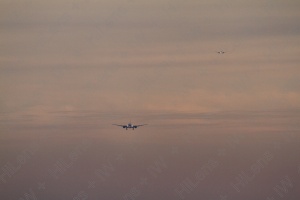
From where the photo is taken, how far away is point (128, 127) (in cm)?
5372

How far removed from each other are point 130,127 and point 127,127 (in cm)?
97

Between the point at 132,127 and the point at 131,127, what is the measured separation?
1.56 ft

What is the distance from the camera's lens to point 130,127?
5406cm

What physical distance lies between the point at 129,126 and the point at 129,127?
39.0 inches

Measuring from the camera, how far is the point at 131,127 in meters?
54.1

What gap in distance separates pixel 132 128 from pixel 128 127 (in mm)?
1944

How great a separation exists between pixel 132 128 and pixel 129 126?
4.24 ft

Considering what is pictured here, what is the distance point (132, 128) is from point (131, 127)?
120 centimetres

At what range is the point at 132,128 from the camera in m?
55.2

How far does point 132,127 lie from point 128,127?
1.45 meters

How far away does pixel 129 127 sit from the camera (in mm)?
A: 53719

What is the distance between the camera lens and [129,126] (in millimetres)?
54688
